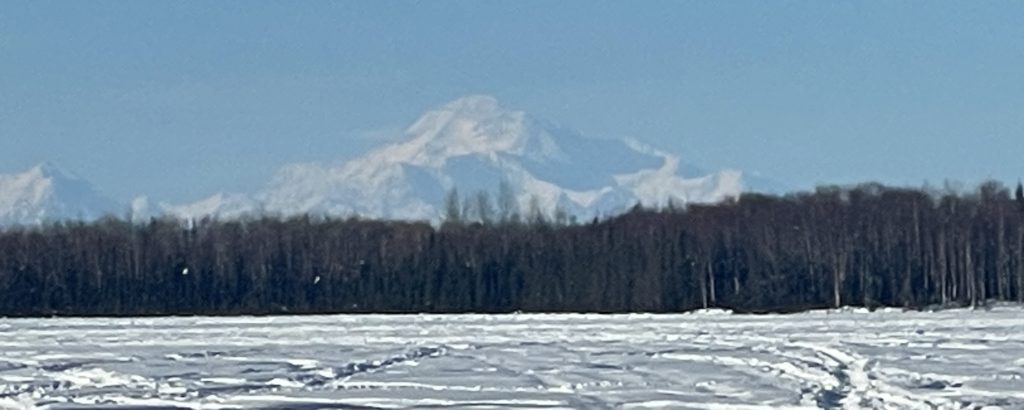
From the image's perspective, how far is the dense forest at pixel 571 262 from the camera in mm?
78688

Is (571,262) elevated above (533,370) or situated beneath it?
elevated above

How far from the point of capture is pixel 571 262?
8488cm

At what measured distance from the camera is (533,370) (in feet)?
86.7

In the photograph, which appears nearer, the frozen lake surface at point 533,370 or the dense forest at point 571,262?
the frozen lake surface at point 533,370

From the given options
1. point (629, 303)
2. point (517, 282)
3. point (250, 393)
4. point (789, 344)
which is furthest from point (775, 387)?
point (517, 282)

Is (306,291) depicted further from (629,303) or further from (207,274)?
(629,303)

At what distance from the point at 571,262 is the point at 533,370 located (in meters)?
58.5

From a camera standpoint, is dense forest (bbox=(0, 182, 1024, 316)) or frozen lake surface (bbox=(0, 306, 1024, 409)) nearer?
frozen lake surface (bbox=(0, 306, 1024, 409))

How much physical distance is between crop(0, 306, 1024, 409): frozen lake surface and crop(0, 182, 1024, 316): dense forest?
3696 centimetres

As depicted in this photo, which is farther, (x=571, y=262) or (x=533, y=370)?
(x=571, y=262)

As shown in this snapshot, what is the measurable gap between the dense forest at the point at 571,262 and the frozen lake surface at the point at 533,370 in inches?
1455

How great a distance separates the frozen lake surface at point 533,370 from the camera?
21.0 meters

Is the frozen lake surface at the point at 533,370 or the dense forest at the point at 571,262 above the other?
the dense forest at the point at 571,262

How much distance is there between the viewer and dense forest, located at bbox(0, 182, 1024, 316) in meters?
78.7
